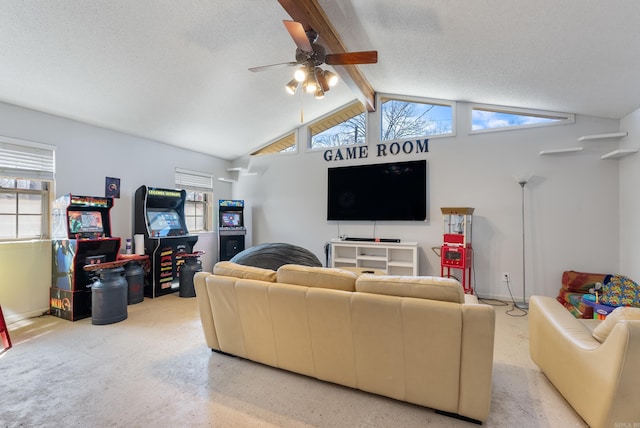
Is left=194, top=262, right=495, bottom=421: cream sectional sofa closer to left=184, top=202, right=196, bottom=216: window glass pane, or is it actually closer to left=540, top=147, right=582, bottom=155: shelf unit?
left=540, top=147, right=582, bottom=155: shelf unit

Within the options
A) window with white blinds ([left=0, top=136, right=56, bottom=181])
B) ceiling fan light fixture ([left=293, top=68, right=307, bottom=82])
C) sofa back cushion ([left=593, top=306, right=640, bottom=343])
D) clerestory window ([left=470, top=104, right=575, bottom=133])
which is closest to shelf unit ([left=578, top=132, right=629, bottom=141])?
clerestory window ([left=470, top=104, right=575, bottom=133])

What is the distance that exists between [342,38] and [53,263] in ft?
14.7

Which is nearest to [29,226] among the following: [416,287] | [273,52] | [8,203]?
[8,203]

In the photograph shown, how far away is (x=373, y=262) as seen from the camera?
5.14m

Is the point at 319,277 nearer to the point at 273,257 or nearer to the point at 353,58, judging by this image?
the point at 273,257

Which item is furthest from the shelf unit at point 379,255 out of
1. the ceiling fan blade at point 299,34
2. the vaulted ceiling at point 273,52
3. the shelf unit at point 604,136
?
the ceiling fan blade at point 299,34

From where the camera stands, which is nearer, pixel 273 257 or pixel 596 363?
pixel 596 363

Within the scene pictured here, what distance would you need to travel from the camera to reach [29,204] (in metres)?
3.65

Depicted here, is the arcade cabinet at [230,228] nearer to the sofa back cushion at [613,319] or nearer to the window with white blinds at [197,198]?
the window with white blinds at [197,198]

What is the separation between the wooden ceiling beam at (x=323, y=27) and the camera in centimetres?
254

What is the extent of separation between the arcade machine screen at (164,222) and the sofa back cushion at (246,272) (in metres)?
2.63

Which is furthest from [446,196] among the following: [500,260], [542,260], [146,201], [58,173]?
[58,173]

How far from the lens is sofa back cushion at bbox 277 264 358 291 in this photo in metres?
2.03

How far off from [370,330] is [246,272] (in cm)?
109
